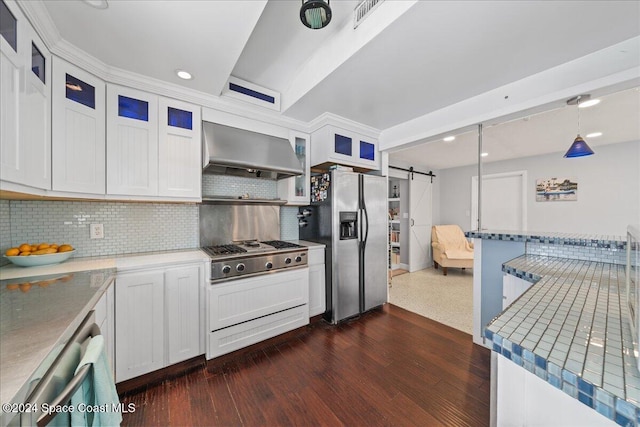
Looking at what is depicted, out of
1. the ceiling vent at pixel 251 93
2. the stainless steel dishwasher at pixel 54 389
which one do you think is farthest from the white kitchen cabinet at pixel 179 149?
the stainless steel dishwasher at pixel 54 389

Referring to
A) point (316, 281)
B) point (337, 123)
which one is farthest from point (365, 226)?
point (337, 123)

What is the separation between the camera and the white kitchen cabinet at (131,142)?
70.5 inches

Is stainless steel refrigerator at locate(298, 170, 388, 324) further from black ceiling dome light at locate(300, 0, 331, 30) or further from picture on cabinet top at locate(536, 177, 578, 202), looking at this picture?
picture on cabinet top at locate(536, 177, 578, 202)

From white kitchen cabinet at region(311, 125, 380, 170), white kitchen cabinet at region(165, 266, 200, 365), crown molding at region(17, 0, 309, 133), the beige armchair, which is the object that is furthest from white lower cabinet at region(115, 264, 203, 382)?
the beige armchair

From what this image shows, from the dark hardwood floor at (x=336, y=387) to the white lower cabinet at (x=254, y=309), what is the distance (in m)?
0.16

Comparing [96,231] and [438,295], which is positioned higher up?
[96,231]

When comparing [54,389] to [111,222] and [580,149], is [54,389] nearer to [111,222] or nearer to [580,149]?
[111,222]

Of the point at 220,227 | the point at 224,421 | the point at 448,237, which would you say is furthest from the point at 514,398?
the point at 448,237

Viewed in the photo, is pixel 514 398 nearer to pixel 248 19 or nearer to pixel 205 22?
pixel 248 19

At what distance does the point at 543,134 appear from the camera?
3383mm

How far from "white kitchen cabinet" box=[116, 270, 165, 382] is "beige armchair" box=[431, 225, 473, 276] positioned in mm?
4671

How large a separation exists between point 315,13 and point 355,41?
466 millimetres

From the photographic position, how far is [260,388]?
167 centimetres

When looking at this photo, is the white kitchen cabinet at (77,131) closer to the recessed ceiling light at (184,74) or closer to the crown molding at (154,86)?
the crown molding at (154,86)
